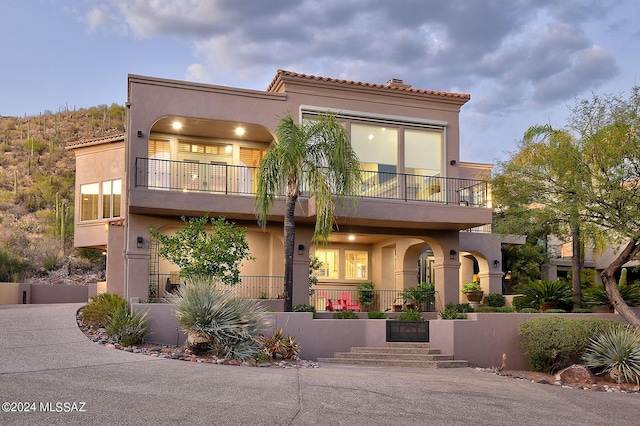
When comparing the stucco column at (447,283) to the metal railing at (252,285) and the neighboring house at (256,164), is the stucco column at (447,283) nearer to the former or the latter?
the neighboring house at (256,164)

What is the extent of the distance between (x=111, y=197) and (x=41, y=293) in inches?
211

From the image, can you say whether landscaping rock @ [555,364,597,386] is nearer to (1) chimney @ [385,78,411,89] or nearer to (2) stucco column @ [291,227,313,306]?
(2) stucco column @ [291,227,313,306]

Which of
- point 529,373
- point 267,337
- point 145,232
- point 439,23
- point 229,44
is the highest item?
point 229,44

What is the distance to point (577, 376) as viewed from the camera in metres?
14.3

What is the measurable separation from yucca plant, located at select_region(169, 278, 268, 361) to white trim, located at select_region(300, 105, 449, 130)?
8778mm

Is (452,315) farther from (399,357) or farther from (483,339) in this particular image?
(399,357)

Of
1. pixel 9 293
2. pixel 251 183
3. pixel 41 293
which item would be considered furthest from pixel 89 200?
pixel 251 183

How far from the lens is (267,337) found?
51.3 feet

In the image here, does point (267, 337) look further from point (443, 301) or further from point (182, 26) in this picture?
point (182, 26)

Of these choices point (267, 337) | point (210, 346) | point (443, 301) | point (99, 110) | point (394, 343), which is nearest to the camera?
point (210, 346)

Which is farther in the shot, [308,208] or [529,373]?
[308,208]

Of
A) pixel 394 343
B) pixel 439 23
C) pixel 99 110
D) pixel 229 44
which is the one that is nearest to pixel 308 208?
pixel 394 343

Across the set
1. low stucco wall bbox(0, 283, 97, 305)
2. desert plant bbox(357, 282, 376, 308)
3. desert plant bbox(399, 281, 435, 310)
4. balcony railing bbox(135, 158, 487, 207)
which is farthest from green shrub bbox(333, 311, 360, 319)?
low stucco wall bbox(0, 283, 97, 305)

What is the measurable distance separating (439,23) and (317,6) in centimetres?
502
